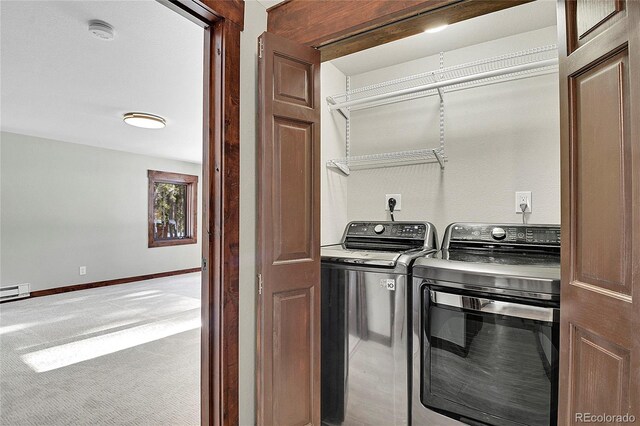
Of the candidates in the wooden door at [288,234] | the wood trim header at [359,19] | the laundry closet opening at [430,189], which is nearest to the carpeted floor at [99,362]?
the wooden door at [288,234]

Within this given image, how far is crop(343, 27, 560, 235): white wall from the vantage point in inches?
76.5

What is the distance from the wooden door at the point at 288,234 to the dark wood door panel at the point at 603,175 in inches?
41.3

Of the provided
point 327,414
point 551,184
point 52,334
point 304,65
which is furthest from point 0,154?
point 551,184

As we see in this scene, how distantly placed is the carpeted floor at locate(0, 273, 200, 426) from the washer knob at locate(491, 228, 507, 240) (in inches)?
81.3

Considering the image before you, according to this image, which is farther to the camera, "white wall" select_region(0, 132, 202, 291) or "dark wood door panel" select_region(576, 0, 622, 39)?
"white wall" select_region(0, 132, 202, 291)

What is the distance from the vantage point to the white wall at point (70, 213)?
15.1 ft

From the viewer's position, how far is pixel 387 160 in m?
2.40

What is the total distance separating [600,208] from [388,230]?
4.13 ft

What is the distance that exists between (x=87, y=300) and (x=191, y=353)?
2.87 metres

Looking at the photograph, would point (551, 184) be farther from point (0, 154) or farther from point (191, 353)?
point (0, 154)

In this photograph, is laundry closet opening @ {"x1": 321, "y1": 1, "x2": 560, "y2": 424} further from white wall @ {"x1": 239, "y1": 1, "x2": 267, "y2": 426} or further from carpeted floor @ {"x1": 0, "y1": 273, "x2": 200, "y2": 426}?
carpeted floor @ {"x1": 0, "y1": 273, "x2": 200, "y2": 426}

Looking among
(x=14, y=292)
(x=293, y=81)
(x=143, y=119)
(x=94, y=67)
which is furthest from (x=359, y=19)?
(x=14, y=292)

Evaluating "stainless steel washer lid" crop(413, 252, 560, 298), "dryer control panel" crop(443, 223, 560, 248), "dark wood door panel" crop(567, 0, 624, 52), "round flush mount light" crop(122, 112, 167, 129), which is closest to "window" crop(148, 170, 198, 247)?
"round flush mount light" crop(122, 112, 167, 129)

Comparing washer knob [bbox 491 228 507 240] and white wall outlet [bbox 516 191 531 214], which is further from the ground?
white wall outlet [bbox 516 191 531 214]
